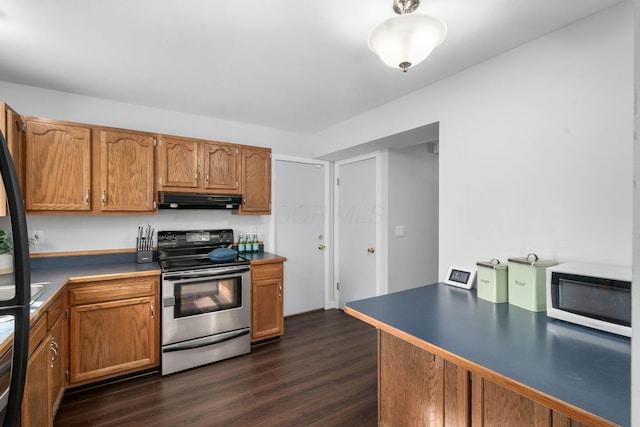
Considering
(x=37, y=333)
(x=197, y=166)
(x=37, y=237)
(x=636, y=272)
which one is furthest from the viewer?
(x=197, y=166)

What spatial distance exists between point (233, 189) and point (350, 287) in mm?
1966

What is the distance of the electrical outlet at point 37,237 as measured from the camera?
251 cm

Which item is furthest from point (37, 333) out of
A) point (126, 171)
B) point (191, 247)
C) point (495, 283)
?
point (495, 283)

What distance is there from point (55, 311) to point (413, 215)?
11.0 feet

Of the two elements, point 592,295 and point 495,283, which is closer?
point 592,295

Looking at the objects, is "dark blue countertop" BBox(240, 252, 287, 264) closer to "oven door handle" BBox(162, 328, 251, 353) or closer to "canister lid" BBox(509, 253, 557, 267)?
"oven door handle" BBox(162, 328, 251, 353)

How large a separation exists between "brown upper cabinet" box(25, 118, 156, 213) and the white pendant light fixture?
2.28m

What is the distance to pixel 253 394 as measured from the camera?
7.27 feet

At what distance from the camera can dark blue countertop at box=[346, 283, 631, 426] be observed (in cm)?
92

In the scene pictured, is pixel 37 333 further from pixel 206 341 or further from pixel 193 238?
pixel 193 238

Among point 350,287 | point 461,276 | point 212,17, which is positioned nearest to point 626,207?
point 461,276

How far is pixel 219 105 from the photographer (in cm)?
295

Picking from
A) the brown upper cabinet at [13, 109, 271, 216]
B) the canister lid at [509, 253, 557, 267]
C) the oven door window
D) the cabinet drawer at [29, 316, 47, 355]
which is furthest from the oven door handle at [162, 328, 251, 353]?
the canister lid at [509, 253, 557, 267]

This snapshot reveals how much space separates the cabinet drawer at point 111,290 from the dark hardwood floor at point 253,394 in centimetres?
70
